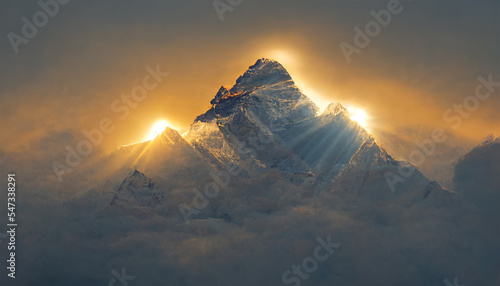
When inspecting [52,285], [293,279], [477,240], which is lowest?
[477,240]

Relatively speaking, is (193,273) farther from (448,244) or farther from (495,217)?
(495,217)

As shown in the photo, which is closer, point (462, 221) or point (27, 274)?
point (27, 274)

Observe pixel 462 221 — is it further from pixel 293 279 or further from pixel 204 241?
pixel 204 241

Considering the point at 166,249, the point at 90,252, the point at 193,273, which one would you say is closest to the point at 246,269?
the point at 193,273

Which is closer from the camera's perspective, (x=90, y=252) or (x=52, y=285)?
(x=52, y=285)

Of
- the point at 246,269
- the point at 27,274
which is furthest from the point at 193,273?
the point at 27,274

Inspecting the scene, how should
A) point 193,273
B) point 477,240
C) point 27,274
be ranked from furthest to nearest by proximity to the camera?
point 477,240 < point 193,273 < point 27,274

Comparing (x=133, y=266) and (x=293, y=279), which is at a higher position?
(x=133, y=266)

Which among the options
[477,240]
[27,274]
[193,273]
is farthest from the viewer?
[477,240]

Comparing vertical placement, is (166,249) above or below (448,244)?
above
